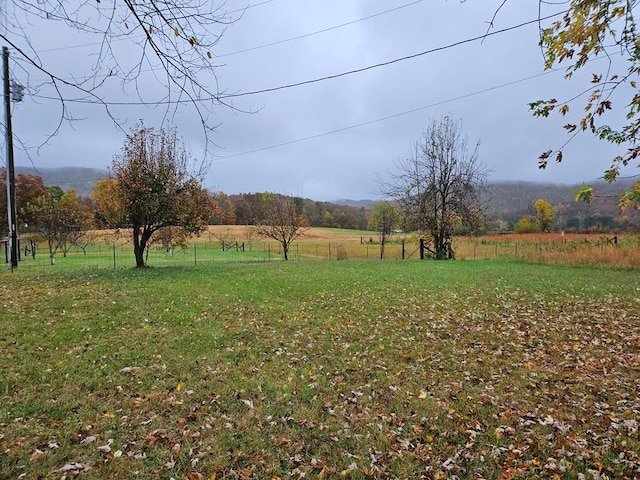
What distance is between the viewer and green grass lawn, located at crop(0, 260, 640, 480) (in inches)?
117

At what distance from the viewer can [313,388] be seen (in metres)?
4.36

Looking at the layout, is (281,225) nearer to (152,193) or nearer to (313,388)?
(152,193)

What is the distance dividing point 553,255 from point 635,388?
16806 mm

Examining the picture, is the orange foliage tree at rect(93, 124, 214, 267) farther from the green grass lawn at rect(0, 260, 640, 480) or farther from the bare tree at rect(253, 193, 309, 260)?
the bare tree at rect(253, 193, 309, 260)

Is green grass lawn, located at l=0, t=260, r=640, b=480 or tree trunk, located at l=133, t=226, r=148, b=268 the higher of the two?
tree trunk, located at l=133, t=226, r=148, b=268

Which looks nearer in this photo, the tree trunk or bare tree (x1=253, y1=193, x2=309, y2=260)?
the tree trunk

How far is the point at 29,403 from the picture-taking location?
12.2ft

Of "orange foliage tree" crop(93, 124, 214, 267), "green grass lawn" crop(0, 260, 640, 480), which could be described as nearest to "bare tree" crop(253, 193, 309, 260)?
"orange foliage tree" crop(93, 124, 214, 267)

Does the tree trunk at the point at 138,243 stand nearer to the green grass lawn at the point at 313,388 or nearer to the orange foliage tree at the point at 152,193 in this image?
the orange foliage tree at the point at 152,193

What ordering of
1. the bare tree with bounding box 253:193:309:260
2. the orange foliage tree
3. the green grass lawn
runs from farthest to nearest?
the bare tree with bounding box 253:193:309:260, the orange foliage tree, the green grass lawn

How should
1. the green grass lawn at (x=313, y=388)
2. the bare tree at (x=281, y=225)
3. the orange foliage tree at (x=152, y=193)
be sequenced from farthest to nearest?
the bare tree at (x=281, y=225) < the orange foliage tree at (x=152, y=193) < the green grass lawn at (x=313, y=388)

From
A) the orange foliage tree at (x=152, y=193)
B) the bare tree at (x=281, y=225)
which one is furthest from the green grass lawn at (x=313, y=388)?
the bare tree at (x=281, y=225)

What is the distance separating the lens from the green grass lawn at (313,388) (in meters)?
2.97

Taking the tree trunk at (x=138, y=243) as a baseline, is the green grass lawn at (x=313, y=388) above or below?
below
